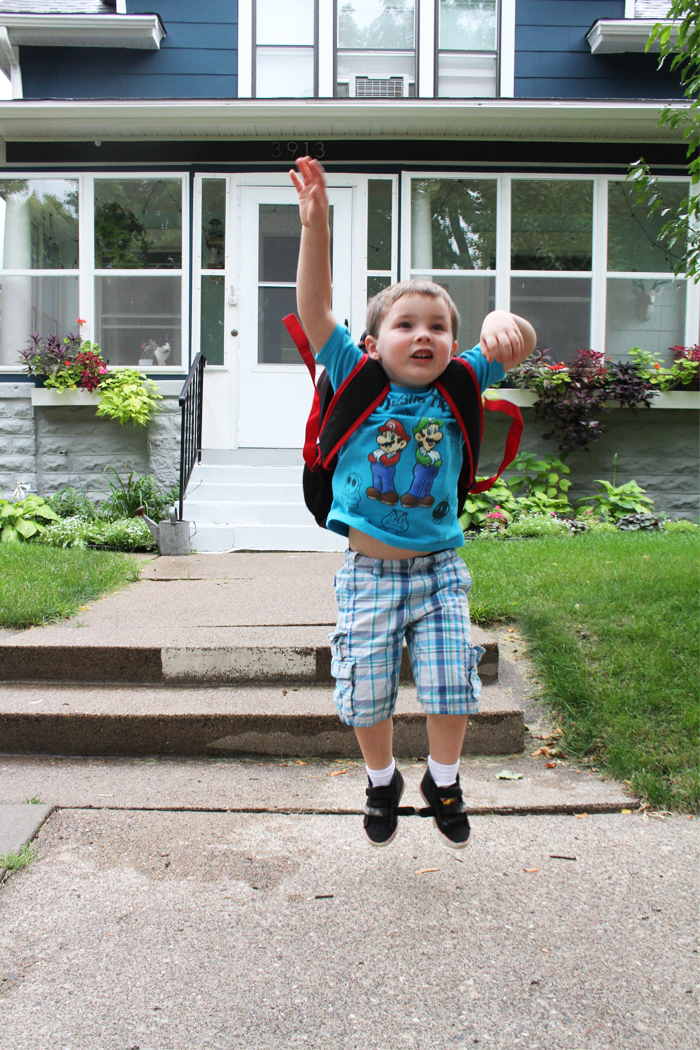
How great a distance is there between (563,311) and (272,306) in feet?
9.84

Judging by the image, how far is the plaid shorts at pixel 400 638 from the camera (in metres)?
1.98

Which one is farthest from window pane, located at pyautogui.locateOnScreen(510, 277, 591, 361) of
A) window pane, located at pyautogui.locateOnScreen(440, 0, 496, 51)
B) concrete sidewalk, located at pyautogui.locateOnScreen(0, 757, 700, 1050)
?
concrete sidewalk, located at pyautogui.locateOnScreen(0, 757, 700, 1050)

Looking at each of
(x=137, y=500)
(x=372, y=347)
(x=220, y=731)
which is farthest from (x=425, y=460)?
(x=137, y=500)

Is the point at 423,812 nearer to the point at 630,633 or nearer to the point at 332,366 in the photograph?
the point at 332,366

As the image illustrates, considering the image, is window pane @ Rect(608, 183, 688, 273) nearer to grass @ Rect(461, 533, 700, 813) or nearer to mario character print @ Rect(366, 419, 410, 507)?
grass @ Rect(461, 533, 700, 813)

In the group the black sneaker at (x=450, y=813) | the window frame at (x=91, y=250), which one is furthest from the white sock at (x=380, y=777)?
the window frame at (x=91, y=250)

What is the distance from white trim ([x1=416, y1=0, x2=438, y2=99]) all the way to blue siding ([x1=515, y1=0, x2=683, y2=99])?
909 millimetres

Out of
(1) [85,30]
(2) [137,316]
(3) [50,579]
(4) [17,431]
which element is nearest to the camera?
(3) [50,579]

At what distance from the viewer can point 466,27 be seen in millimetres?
8891

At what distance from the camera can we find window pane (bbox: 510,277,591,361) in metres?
8.37

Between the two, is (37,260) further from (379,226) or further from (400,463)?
(400,463)

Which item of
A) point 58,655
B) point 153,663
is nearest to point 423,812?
point 153,663

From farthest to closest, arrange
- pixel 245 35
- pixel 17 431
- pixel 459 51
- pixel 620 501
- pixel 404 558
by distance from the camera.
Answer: pixel 459 51 → pixel 245 35 → pixel 17 431 → pixel 620 501 → pixel 404 558

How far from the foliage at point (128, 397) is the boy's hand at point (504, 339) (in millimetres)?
6149
